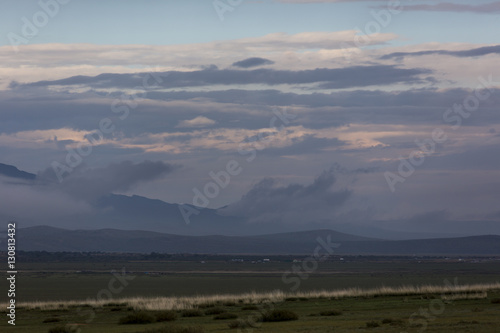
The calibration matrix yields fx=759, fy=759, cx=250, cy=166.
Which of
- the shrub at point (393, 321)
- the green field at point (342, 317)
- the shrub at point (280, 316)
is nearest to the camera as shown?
the green field at point (342, 317)

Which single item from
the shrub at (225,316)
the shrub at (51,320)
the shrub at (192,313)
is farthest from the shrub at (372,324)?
the shrub at (51,320)

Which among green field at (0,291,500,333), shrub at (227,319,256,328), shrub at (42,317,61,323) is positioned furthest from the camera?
shrub at (42,317,61,323)

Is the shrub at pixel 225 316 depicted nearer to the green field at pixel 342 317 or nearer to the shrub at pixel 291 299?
the green field at pixel 342 317

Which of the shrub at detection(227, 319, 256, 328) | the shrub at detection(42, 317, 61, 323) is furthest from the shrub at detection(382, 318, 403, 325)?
the shrub at detection(42, 317, 61, 323)

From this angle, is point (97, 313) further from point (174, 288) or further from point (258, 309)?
point (174, 288)

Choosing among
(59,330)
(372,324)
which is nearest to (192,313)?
(59,330)

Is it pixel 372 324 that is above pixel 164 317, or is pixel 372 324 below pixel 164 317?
below

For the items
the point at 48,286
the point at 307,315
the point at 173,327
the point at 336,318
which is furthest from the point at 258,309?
the point at 48,286

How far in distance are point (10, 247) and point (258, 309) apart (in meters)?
12.4

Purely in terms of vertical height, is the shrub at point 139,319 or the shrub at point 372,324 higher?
the shrub at point 139,319

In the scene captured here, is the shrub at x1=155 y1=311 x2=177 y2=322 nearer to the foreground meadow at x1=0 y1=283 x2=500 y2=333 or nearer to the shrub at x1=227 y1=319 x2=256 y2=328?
the foreground meadow at x1=0 y1=283 x2=500 y2=333

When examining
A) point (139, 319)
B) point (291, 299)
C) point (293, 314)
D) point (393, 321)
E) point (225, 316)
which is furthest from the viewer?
point (291, 299)

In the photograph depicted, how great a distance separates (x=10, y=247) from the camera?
34.0 metres

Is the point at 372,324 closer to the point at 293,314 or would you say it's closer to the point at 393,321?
the point at 393,321
